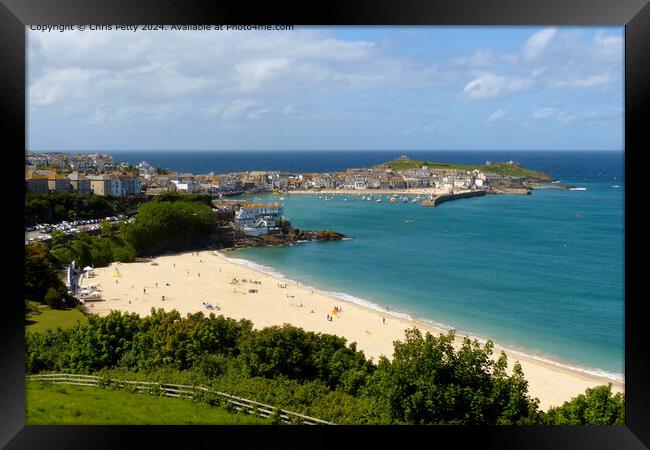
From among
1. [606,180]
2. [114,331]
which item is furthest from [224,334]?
[606,180]

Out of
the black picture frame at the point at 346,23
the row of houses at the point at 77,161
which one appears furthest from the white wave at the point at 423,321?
the row of houses at the point at 77,161

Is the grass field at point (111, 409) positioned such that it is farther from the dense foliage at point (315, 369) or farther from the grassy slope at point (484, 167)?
the grassy slope at point (484, 167)

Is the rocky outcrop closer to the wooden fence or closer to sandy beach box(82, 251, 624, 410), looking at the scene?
sandy beach box(82, 251, 624, 410)

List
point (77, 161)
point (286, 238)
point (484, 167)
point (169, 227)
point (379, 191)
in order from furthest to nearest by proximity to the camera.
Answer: point (379, 191), point (484, 167), point (286, 238), point (77, 161), point (169, 227)

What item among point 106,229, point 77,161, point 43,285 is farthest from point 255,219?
point 43,285

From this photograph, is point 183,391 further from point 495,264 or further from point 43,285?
point 495,264

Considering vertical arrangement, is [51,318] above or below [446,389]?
below
